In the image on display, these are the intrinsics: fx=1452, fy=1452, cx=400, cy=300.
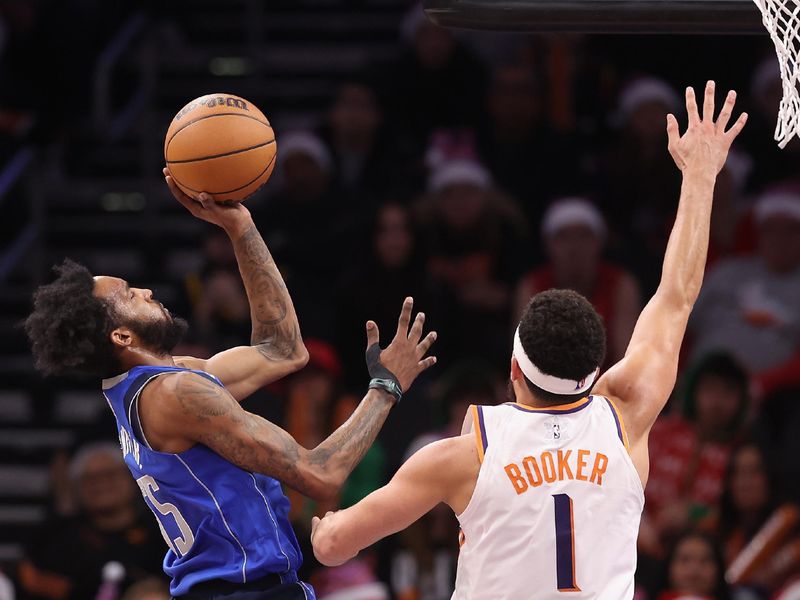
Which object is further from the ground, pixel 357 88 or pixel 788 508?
pixel 357 88

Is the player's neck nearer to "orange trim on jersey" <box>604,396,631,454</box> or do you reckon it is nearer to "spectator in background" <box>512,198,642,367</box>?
"orange trim on jersey" <box>604,396,631,454</box>

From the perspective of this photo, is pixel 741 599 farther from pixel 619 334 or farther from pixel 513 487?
pixel 513 487

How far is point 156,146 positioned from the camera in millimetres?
10836

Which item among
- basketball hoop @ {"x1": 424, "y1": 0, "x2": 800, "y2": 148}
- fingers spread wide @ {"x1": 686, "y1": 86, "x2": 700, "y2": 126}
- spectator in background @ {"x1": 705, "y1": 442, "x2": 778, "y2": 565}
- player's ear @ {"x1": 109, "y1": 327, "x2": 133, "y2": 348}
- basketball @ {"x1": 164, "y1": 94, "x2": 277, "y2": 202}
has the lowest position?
spectator in background @ {"x1": 705, "y1": 442, "x2": 778, "y2": 565}

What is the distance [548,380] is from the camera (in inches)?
163

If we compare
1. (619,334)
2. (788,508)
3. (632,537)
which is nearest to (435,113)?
(619,334)

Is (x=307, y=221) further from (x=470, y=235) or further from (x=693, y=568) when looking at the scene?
(x=693, y=568)

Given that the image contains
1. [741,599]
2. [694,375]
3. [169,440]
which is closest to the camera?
[169,440]

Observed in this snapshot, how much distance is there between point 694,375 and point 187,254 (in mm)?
3973

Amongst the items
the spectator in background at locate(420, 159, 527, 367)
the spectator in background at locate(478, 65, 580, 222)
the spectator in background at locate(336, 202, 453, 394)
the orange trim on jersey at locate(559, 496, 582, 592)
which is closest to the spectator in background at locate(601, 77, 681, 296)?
the spectator in background at locate(478, 65, 580, 222)

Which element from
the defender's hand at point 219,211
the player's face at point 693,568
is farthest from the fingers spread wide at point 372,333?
the player's face at point 693,568

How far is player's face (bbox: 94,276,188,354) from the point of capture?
15.0 feet

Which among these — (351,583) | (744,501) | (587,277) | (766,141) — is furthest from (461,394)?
(766,141)

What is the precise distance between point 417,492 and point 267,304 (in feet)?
3.92
